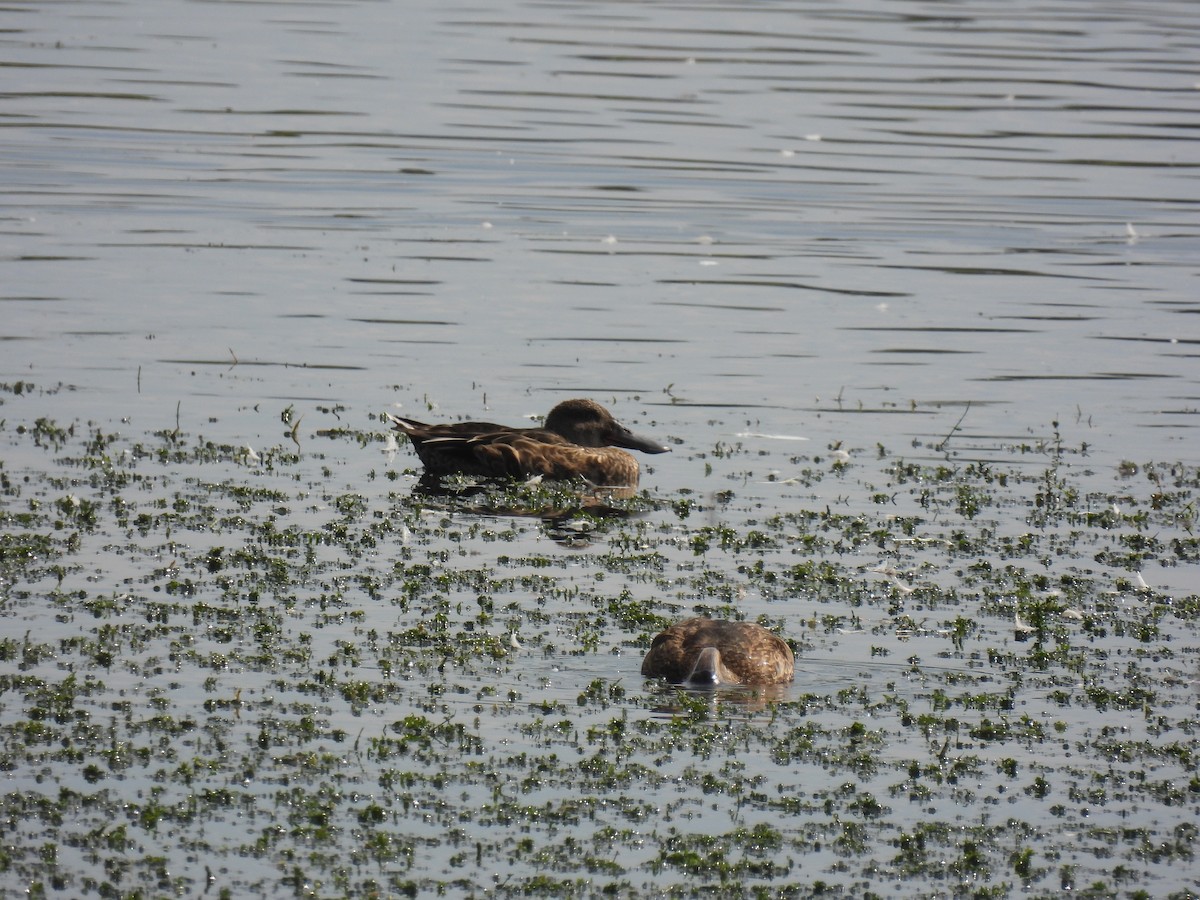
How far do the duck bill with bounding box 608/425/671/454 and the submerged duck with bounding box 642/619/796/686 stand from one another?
5877mm

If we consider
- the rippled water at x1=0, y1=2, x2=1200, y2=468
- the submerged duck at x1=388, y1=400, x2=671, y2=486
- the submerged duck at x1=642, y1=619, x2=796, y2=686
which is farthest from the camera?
the rippled water at x1=0, y1=2, x2=1200, y2=468

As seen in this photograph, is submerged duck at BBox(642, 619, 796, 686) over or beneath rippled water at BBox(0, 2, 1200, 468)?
beneath

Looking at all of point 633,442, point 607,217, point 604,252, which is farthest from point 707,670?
point 607,217

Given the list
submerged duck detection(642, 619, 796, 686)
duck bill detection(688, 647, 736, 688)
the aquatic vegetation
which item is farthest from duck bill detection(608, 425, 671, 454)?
duck bill detection(688, 647, 736, 688)

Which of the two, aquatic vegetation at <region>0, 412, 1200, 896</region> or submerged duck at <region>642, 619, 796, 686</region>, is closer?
aquatic vegetation at <region>0, 412, 1200, 896</region>

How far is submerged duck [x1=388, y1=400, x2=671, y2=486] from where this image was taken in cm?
1571

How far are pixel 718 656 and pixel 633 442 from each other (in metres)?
6.21

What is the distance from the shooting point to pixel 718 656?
10508 mm

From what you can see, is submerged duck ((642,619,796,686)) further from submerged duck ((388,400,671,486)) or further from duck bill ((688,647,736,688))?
submerged duck ((388,400,671,486))

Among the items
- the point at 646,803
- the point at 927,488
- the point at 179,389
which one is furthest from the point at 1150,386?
the point at 646,803

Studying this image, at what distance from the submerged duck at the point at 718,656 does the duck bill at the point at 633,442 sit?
5877 mm

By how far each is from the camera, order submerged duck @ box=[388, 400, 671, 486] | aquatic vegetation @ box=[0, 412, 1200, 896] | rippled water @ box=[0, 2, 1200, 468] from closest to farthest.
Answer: aquatic vegetation @ box=[0, 412, 1200, 896]
submerged duck @ box=[388, 400, 671, 486]
rippled water @ box=[0, 2, 1200, 468]

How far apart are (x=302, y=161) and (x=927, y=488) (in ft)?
61.7

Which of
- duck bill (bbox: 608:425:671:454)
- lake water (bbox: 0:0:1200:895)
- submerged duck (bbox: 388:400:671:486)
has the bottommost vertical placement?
submerged duck (bbox: 388:400:671:486)
